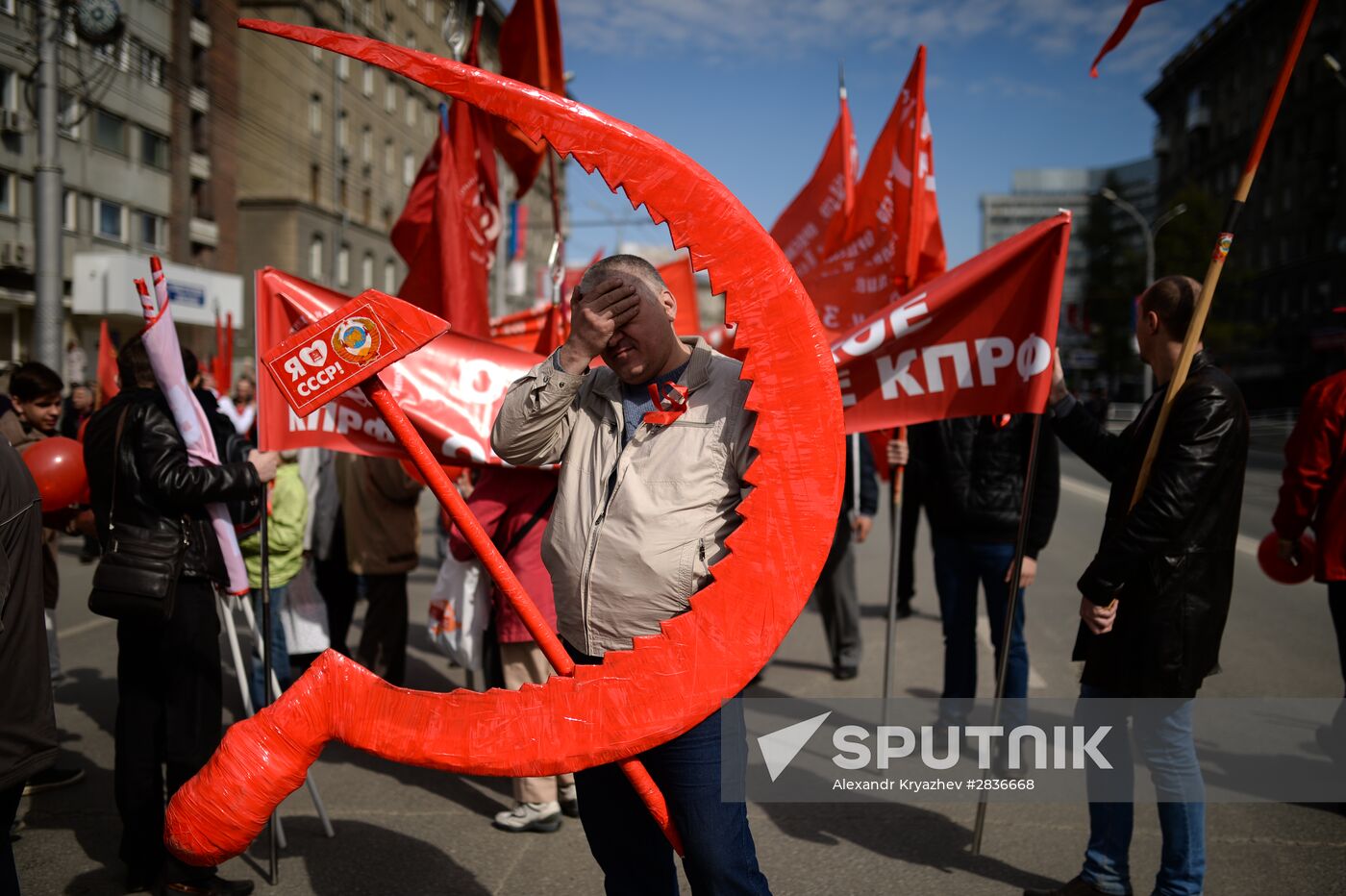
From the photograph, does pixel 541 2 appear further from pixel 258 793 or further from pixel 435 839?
pixel 258 793

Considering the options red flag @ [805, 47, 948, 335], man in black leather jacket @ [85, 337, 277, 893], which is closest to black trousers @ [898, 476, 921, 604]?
red flag @ [805, 47, 948, 335]

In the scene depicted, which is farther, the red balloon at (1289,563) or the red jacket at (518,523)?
the red balloon at (1289,563)

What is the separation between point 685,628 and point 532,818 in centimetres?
231

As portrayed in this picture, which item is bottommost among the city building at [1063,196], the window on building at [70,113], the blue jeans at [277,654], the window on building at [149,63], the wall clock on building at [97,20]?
the blue jeans at [277,654]

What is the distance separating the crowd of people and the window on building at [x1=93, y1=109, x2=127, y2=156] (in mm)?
25497

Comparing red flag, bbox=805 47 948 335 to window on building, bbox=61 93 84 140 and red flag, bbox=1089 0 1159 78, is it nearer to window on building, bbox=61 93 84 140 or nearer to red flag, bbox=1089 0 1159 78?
red flag, bbox=1089 0 1159 78

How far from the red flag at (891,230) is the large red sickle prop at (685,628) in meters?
2.90

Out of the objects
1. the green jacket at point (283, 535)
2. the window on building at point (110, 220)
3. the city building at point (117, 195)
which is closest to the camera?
the green jacket at point (283, 535)

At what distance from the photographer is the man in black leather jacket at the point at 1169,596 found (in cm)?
309

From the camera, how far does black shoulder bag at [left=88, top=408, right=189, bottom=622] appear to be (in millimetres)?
3408

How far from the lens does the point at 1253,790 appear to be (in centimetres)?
443

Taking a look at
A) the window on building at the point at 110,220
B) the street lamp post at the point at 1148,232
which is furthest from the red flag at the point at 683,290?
the window on building at the point at 110,220

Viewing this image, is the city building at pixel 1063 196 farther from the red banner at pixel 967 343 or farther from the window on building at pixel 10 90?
the red banner at pixel 967 343

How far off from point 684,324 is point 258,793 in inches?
256
